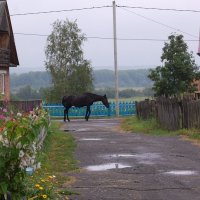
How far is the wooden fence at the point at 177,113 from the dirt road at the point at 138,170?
251cm

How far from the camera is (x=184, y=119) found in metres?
21.4

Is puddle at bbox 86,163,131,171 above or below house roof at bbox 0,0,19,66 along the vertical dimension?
below

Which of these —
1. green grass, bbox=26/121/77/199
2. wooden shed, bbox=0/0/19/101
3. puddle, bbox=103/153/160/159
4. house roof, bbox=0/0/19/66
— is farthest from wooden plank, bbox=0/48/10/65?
puddle, bbox=103/153/160/159

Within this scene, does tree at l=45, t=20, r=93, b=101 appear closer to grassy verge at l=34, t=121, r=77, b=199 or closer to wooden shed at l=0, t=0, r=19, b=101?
wooden shed at l=0, t=0, r=19, b=101

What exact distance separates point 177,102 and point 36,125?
16.4 m

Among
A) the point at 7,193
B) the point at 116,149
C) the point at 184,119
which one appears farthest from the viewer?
the point at 184,119

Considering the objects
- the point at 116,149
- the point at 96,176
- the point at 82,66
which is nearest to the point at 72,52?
the point at 82,66

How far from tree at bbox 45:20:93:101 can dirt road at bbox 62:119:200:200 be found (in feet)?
118

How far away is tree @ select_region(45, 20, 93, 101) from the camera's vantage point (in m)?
54.0

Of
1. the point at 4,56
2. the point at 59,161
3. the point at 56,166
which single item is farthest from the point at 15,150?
the point at 4,56

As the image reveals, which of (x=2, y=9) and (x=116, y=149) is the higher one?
(x=2, y=9)

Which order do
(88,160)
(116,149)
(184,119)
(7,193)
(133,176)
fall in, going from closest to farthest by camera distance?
(7,193) → (133,176) → (88,160) → (116,149) → (184,119)

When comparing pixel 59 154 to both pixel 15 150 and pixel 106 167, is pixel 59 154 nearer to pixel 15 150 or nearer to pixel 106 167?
pixel 106 167

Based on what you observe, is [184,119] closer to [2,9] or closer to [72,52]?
[2,9]
